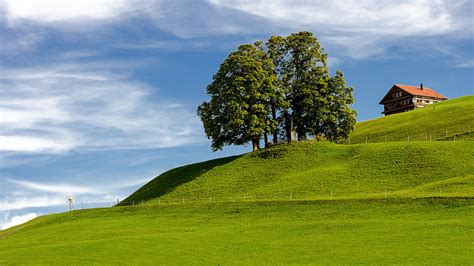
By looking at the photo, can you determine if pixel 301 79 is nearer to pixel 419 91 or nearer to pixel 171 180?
pixel 171 180

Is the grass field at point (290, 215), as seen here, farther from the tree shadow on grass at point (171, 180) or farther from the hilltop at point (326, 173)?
the tree shadow on grass at point (171, 180)

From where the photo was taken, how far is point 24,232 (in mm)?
78188

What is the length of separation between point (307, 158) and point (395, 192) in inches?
893

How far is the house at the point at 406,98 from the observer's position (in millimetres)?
168125

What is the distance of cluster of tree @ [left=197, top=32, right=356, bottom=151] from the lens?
98.4 metres

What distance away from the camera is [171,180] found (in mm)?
96688

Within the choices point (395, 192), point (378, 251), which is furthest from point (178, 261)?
point (395, 192)

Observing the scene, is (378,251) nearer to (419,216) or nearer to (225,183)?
(419,216)

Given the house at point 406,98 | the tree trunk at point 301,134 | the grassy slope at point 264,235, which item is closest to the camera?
the grassy slope at point 264,235

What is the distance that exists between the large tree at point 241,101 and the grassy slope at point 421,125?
108ft

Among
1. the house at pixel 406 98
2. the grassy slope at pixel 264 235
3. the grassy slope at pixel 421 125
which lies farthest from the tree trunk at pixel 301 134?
the house at pixel 406 98

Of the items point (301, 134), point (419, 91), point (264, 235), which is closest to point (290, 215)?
point (264, 235)

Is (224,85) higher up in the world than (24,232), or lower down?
higher up

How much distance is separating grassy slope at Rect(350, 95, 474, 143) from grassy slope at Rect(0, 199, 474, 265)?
151 feet
